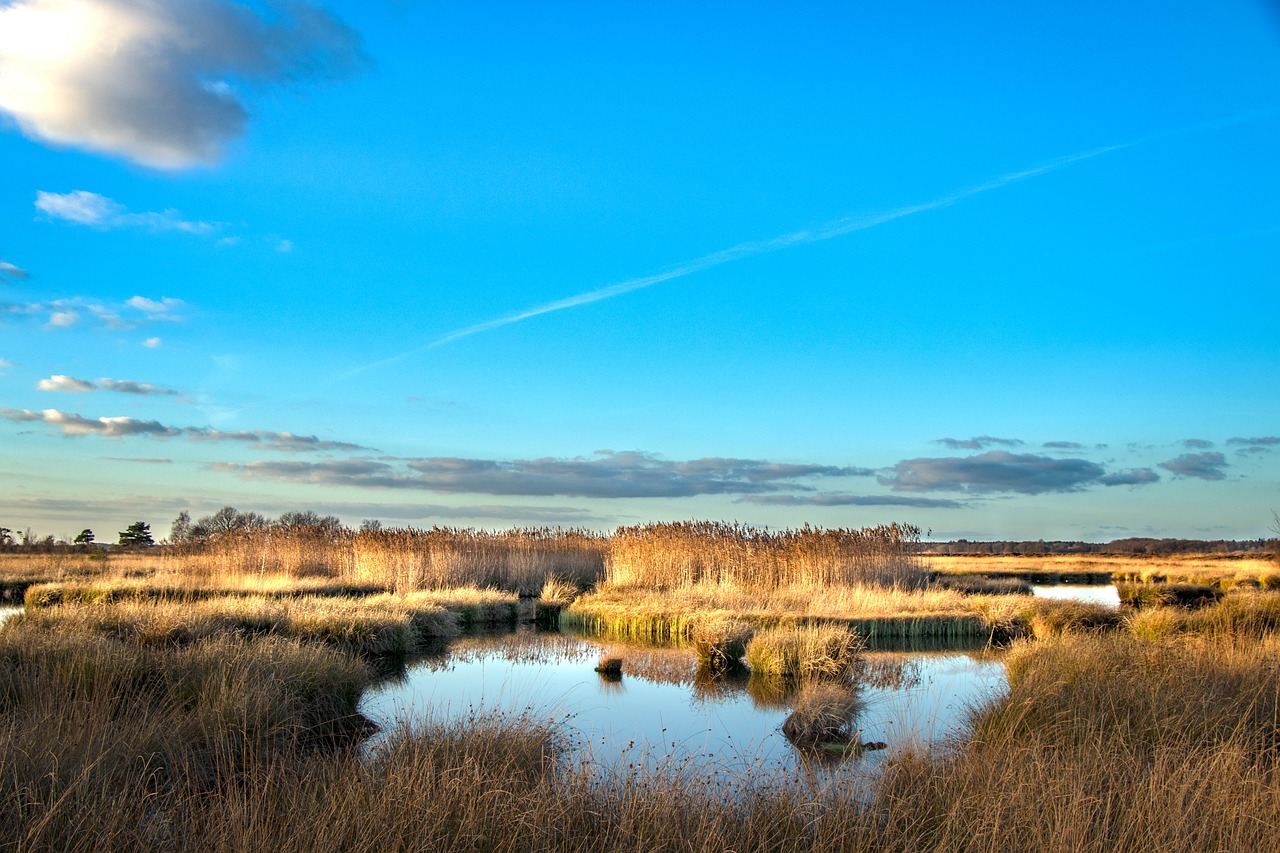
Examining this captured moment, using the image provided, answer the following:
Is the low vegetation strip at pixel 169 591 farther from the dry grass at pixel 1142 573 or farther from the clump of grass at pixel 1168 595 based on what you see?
the clump of grass at pixel 1168 595

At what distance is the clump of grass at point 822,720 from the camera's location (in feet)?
29.2

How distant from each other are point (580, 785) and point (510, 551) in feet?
75.9

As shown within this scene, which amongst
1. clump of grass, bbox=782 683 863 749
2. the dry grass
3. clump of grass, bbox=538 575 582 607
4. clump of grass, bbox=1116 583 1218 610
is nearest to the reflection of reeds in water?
clump of grass, bbox=782 683 863 749

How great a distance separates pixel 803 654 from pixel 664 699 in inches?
108

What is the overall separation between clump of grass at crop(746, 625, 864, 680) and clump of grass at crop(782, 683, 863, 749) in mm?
2362

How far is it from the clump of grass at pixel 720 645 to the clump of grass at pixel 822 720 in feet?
12.6

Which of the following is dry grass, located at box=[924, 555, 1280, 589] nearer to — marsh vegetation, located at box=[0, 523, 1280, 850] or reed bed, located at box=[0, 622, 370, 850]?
marsh vegetation, located at box=[0, 523, 1280, 850]

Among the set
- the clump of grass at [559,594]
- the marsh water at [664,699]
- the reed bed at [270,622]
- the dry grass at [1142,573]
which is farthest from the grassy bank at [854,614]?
the dry grass at [1142,573]

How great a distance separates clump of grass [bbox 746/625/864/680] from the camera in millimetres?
12656

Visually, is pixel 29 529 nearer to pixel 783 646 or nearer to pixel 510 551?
pixel 510 551

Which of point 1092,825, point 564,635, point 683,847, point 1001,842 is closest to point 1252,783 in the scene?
point 1092,825

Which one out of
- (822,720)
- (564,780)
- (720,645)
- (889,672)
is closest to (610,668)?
(720,645)

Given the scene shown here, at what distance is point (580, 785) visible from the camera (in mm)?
5406

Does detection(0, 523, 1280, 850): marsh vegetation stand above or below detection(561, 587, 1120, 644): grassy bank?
above
